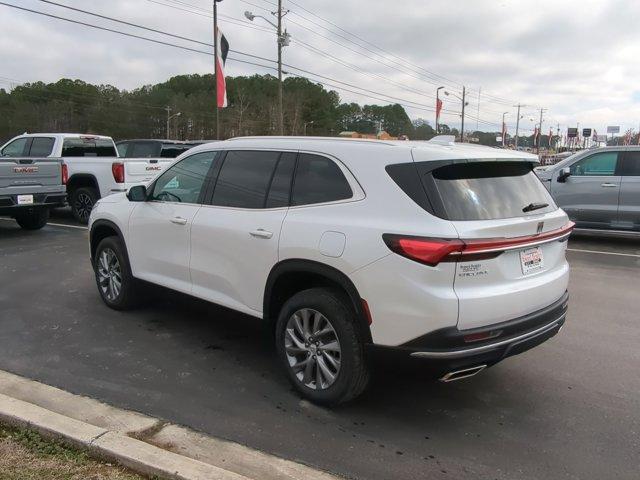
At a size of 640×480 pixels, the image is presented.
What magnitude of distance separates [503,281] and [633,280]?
5.36 meters

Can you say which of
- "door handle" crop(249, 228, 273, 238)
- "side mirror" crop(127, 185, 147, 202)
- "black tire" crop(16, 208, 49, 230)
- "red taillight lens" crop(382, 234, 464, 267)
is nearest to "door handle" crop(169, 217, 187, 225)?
"side mirror" crop(127, 185, 147, 202)

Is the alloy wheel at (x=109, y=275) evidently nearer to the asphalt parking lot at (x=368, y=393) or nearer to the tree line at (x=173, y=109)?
the asphalt parking lot at (x=368, y=393)

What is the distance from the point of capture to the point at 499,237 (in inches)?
130

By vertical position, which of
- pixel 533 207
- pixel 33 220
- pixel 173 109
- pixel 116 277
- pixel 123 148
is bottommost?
pixel 33 220

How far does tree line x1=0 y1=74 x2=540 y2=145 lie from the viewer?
7206 cm

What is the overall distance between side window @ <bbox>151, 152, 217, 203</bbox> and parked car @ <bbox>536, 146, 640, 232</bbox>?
27.1 feet

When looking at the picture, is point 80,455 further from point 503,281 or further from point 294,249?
point 503,281

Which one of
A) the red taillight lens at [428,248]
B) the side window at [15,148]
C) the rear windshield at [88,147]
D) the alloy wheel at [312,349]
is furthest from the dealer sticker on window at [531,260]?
the side window at [15,148]

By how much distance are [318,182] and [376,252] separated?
80 centimetres

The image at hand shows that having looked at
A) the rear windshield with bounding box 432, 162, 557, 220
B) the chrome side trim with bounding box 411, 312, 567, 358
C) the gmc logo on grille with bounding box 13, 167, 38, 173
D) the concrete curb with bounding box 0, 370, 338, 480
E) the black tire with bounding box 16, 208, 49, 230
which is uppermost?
the rear windshield with bounding box 432, 162, 557, 220

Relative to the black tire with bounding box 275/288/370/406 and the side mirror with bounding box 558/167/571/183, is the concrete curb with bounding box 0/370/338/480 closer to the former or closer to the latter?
the black tire with bounding box 275/288/370/406

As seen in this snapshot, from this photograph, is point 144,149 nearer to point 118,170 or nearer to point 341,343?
point 118,170

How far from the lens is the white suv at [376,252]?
317cm

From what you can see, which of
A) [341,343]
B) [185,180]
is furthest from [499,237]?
[185,180]
